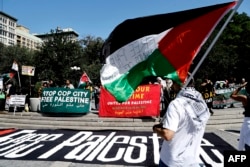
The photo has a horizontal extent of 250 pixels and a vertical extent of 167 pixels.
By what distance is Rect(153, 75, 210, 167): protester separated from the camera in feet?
12.1

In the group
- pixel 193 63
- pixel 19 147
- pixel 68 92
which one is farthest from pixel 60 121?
pixel 193 63

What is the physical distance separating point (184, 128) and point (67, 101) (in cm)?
1235

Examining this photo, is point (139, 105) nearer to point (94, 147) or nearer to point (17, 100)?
point (94, 147)

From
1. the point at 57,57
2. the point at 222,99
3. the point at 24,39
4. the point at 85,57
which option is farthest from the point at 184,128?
the point at 24,39

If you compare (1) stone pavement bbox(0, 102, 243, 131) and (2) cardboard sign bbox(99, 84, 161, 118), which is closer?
(1) stone pavement bbox(0, 102, 243, 131)

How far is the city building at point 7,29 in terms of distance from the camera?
152375 millimetres

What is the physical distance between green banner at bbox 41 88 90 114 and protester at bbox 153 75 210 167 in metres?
12.0

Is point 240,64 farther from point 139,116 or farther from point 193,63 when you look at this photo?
point 193,63

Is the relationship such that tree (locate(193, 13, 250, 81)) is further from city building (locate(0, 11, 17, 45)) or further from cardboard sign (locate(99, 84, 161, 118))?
city building (locate(0, 11, 17, 45))

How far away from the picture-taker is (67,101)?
1568 cm

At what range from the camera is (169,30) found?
15.9 feet

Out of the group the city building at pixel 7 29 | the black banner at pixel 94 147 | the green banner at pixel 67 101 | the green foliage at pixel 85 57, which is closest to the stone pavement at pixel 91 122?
the green banner at pixel 67 101

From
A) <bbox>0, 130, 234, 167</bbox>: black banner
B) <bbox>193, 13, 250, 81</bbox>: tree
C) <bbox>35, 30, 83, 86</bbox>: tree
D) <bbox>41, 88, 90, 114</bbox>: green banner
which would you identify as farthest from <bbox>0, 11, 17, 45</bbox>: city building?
<bbox>0, 130, 234, 167</bbox>: black banner
